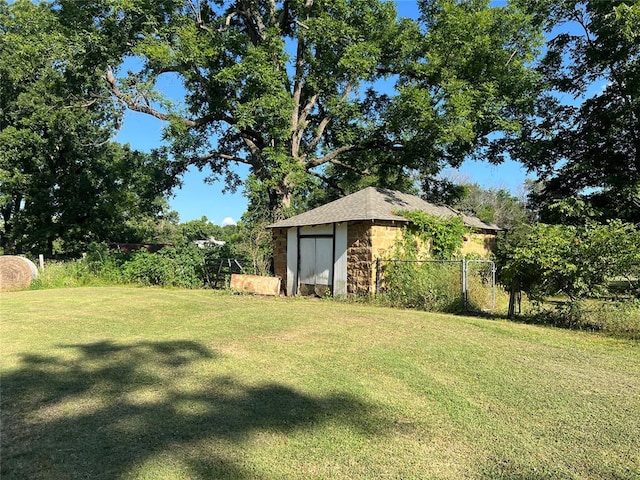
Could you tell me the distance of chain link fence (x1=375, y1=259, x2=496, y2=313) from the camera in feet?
34.5

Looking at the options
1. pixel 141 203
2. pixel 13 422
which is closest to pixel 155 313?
pixel 13 422

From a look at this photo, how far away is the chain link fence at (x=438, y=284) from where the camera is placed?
1052 centimetres

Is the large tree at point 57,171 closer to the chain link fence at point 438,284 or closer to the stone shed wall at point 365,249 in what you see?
the stone shed wall at point 365,249

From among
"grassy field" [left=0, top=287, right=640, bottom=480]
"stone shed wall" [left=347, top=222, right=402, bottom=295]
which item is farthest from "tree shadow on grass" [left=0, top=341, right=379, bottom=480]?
"stone shed wall" [left=347, top=222, right=402, bottom=295]

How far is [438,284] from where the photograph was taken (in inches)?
431

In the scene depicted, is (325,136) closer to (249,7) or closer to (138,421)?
(249,7)

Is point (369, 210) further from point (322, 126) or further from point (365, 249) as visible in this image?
point (322, 126)

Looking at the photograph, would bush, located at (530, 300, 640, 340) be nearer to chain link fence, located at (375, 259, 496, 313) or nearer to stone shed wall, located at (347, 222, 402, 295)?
chain link fence, located at (375, 259, 496, 313)

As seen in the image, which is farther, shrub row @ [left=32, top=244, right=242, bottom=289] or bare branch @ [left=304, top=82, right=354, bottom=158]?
bare branch @ [left=304, top=82, right=354, bottom=158]

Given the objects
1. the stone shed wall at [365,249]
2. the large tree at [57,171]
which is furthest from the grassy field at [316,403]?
the large tree at [57,171]

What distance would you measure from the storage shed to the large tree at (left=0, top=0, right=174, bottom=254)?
27.4ft

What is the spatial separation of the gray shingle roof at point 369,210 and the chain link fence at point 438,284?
1500 millimetres

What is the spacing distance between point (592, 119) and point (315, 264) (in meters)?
13.2

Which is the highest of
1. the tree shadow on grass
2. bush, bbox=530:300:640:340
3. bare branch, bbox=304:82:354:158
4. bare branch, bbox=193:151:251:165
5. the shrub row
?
bare branch, bbox=304:82:354:158
